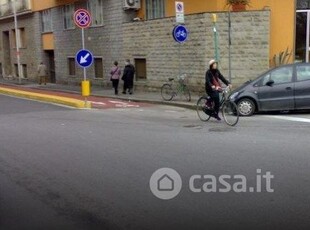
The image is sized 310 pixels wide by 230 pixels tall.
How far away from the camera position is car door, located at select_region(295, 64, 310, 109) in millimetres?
13459

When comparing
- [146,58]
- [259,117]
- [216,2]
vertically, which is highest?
[216,2]

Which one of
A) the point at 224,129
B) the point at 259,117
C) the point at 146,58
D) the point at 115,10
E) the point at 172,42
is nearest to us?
the point at 224,129

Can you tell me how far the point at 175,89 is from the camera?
1930 centimetres

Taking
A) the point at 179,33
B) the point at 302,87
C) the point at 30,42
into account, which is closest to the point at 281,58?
the point at 179,33

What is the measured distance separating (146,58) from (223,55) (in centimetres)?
511

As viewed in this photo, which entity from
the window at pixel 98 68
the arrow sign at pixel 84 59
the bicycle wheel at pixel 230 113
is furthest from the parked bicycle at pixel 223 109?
the window at pixel 98 68

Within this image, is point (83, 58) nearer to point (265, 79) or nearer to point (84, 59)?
point (84, 59)

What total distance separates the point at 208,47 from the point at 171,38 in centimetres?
254

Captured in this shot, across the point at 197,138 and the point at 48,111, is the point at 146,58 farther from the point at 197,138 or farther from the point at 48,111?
the point at 197,138

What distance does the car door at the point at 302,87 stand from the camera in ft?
44.2

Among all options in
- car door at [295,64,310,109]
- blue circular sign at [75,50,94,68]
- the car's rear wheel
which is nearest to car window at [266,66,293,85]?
car door at [295,64,310,109]

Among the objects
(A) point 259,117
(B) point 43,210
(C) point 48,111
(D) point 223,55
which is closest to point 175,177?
(B) point 43,210

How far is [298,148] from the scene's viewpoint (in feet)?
27.0

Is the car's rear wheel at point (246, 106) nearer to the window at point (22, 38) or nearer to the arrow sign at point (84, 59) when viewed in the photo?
the arrow sign at point (84, 59)
